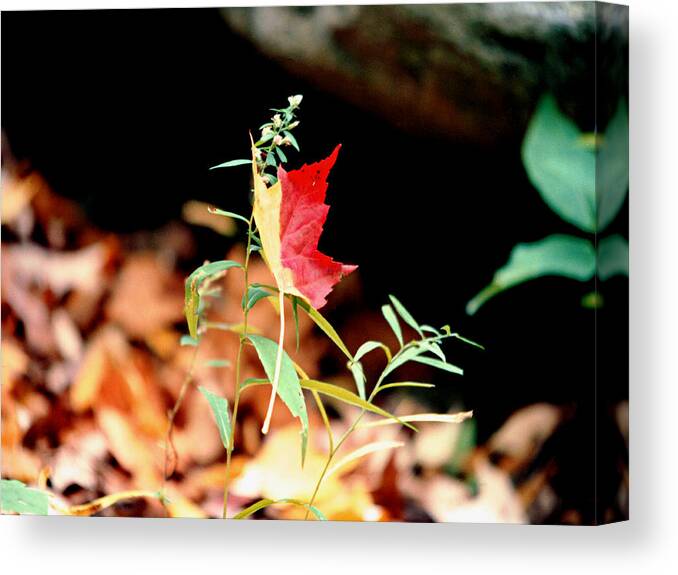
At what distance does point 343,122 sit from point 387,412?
0.46 meters

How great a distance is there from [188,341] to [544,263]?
58cm

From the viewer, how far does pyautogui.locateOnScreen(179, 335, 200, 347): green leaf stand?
2500 millimetres

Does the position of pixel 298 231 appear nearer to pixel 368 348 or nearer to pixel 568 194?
pixel 368 348

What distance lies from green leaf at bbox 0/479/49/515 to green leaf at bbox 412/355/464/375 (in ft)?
2.14

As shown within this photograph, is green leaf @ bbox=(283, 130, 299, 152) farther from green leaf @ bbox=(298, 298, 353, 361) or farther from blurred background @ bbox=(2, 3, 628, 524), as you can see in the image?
green leaf @ bbox=(298, 298, 353, 361)

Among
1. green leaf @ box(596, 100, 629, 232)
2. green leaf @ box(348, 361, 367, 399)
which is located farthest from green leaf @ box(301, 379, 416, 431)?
green leaf @ box(596, 100, 629, 232)

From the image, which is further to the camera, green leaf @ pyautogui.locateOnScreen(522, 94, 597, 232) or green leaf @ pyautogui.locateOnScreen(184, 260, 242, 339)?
green leaf @ pyautogui.locateOnScreen(184, 260, 242, 339)

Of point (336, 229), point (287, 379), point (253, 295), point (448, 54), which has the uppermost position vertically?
point (448, 54)

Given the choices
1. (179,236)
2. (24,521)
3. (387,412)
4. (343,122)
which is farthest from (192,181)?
(24,521)

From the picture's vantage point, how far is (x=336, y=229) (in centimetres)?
245

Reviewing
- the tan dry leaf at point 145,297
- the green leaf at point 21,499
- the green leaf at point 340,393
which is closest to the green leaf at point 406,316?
the green leaf at point 340,393

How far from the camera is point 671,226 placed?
8.02 feet

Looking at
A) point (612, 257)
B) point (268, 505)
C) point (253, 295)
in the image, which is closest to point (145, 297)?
point (253, 295)

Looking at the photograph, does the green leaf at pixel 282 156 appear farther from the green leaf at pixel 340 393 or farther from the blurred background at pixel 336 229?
the green leaf at pixel 340 393
